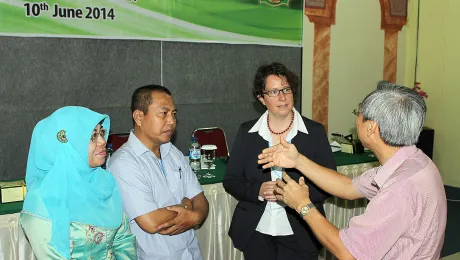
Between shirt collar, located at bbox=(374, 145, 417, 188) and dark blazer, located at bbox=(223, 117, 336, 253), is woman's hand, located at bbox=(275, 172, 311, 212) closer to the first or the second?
shirt collar, located at bbox=(374, 145, 417, 188)

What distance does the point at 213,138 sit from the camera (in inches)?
180

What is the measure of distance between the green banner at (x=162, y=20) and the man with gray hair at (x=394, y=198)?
2953 mm

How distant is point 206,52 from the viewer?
5.05 metres

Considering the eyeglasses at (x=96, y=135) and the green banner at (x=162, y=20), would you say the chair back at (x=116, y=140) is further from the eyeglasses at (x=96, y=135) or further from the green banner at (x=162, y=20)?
the eyeglasses at (x=96, y=135)

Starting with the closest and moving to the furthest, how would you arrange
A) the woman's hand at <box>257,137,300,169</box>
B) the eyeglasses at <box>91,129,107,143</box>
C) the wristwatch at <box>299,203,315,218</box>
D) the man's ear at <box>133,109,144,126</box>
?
the wristwatch at <box>299,203,315,218</box> < the eyeglasses at <box>91,129,107,143</box> < the woman's hand at <box>257,137,300,169</box> < the man's ear at <box>133,109,144,126</box>

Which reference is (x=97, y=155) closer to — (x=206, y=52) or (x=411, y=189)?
(x=411, y=189)

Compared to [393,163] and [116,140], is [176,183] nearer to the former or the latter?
[393,163]

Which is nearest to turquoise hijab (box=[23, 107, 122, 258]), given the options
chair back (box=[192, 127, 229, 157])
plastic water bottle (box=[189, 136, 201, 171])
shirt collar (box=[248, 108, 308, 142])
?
shirt collar (box=[248, 108, 308, 142])

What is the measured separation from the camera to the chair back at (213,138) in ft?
14.9

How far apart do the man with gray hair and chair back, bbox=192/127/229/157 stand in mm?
2610

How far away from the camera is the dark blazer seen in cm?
→ 264

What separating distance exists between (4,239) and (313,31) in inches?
166

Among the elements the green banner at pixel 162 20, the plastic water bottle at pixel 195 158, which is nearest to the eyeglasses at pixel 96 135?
the plastic water bottle at pixel 195 158

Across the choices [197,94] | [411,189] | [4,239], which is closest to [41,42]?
[197,94]
